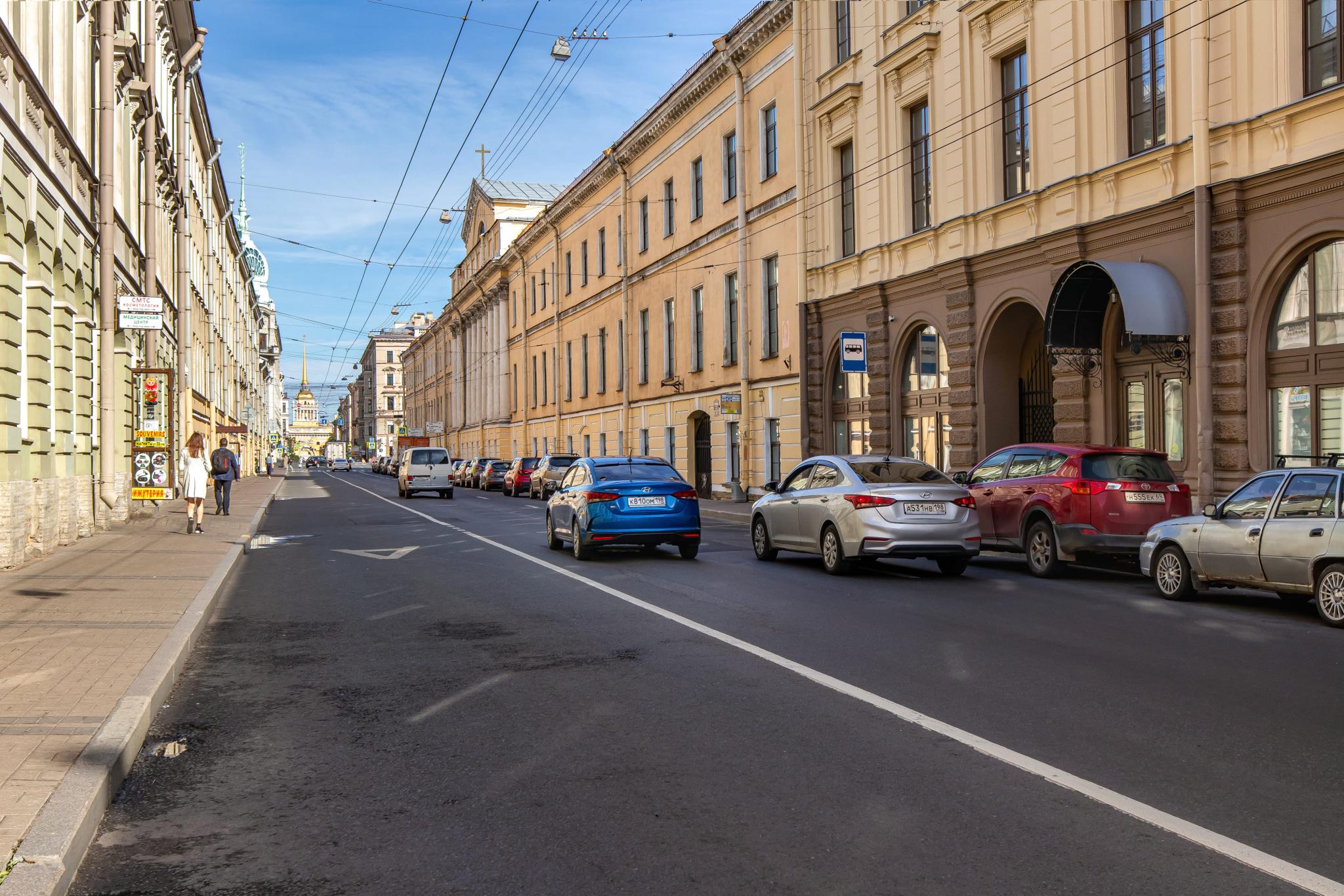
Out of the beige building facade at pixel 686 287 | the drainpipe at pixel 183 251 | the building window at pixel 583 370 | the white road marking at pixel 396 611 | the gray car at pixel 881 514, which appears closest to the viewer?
the white road marking at pixel 396 611

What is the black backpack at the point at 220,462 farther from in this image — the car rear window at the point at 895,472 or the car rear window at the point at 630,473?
the car rear window at the point at 895,472

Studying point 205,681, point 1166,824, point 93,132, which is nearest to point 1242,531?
point 1166,824

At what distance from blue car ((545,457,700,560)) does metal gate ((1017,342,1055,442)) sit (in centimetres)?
887

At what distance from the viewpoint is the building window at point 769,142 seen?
1250 inches

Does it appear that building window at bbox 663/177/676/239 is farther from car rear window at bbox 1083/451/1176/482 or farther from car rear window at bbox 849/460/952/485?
car rear window at bbox 1083/451/1176/482

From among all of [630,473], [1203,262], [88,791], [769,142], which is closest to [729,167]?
[769,142]

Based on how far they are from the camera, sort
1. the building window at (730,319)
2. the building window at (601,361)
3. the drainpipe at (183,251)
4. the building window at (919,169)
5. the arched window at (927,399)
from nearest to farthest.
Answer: the arched window at (927,399) < the building window at (919,169) < the drainpipe at (183,251) < the building window at (730,319) < the building window at (601,361)

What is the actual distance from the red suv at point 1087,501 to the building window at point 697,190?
24448 mm

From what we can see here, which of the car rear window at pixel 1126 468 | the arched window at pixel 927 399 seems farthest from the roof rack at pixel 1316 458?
the arched window at pixel 927 399

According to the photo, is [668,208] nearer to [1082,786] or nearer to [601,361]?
[601,361]

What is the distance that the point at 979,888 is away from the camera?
3.86 meters

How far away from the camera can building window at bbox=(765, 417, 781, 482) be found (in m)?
31.7

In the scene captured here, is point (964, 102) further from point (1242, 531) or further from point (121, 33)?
point (121, 33)

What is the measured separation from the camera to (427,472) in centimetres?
4159
